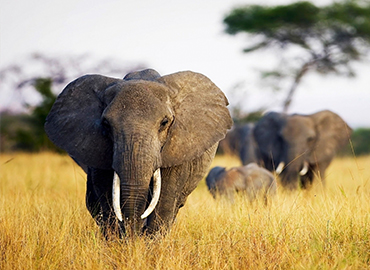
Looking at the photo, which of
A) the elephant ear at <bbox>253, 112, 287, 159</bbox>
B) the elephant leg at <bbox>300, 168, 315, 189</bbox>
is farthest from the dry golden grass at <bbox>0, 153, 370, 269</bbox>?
the elephant ear at <bbox>253, 112, 287, 159</bbox>

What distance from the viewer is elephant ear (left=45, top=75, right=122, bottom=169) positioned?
176 inches

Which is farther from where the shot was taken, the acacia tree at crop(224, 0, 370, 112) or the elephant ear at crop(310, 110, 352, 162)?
the acacia tree at crop(224, 0, 370, 112)

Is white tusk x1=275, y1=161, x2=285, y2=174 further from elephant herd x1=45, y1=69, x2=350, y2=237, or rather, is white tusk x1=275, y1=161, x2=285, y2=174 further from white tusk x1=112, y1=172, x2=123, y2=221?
white tusk x1=112, y1=172, x2=123, y2=221

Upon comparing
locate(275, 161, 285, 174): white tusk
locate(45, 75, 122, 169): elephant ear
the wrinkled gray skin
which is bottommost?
the wrinkled gray skin

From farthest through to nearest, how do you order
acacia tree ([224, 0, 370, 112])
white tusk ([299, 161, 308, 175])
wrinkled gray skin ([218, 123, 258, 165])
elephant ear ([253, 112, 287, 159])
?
acacia tree ([224, 0, 370, 112])
wrinkled gray skin ([218, 123, 258, 165])
elephant ear ([253, 112, 287, 159])
white tusk ([299, 161, 308, 175])

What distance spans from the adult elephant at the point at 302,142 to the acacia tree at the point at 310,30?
446 inches

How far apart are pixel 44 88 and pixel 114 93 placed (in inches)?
492

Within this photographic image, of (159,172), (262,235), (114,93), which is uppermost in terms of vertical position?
(114,93)

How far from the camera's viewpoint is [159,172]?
4367 mm

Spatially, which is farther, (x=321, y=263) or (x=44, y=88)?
(x=44, y=88)

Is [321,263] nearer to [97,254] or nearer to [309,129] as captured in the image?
[97,254]

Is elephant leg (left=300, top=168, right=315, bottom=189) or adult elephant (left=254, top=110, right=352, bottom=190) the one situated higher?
adult elephant (left=254, top=110, right=352, bottom=190)

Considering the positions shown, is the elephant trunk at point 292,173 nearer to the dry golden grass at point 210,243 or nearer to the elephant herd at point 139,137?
the dry golden grass at point 210,243

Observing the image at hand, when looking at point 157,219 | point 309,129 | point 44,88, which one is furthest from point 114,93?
point 44,88
